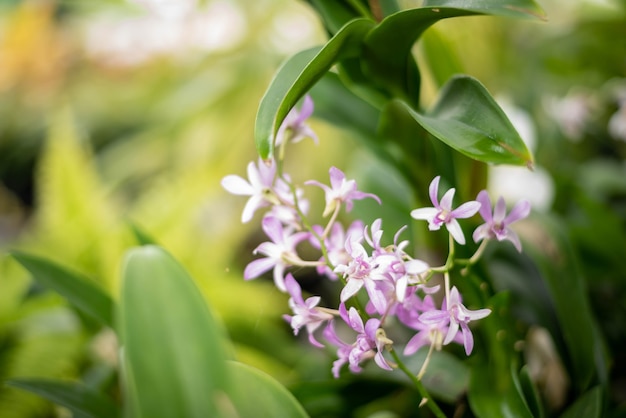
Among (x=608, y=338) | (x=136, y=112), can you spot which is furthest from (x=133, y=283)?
(x=136, y=112)

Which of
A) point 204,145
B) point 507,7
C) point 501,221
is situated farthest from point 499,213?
point 204,145

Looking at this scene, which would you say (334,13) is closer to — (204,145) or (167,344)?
(167,344)

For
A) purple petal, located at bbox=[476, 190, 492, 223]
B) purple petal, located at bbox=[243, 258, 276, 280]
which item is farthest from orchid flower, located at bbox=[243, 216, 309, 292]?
purple petal, located at bbox=[476, 190, 492, 223]

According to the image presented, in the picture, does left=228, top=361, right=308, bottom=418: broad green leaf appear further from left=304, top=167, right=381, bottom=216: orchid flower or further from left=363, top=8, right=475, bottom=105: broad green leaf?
left=363, top=8, right=475, bottom=105: broad green leaf

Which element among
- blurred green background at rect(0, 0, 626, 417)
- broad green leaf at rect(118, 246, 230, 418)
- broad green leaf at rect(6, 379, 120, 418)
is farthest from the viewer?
blurred green background at rect(0, 0, 626, 417)

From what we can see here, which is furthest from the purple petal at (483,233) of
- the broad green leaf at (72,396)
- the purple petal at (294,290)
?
the broad green leaf at (72,396)
